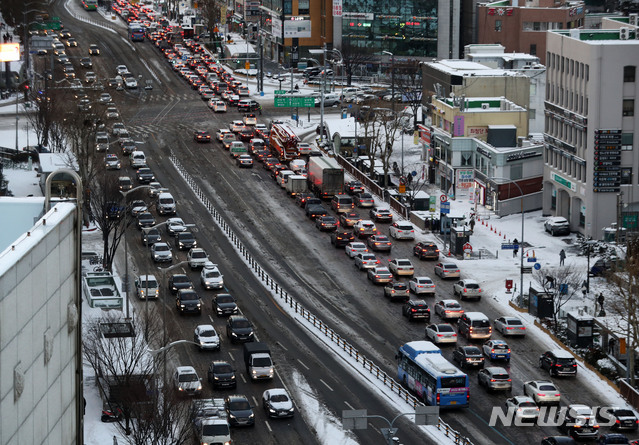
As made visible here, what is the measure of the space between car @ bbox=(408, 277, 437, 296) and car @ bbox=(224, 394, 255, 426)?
78.2 ft

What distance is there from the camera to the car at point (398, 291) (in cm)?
8169

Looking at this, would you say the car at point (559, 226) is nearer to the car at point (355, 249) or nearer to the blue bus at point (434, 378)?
the car at point (355, 249)

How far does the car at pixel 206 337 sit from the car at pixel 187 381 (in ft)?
18.6

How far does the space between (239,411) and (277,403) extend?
6.51ft

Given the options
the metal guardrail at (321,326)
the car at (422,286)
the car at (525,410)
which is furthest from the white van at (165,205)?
the car at (525,410)

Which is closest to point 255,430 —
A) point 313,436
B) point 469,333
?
point 313,436

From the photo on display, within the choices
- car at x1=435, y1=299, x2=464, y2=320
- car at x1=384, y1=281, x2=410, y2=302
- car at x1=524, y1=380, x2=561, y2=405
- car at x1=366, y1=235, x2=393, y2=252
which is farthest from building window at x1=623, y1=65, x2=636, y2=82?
car at x1=524, y1=380, x2=561, y2=405

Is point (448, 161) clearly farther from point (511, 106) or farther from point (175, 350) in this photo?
point (175, 350)

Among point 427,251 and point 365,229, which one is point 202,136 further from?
point 427,251

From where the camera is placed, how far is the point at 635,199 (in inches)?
3880

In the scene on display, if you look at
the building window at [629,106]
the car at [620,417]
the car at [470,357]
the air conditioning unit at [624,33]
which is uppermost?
the air conditioning unit at [624,33]

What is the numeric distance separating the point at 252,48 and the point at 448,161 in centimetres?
8631

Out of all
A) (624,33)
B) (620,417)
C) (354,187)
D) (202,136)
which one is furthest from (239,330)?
(202,136)

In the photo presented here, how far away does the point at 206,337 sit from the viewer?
72250 mm
